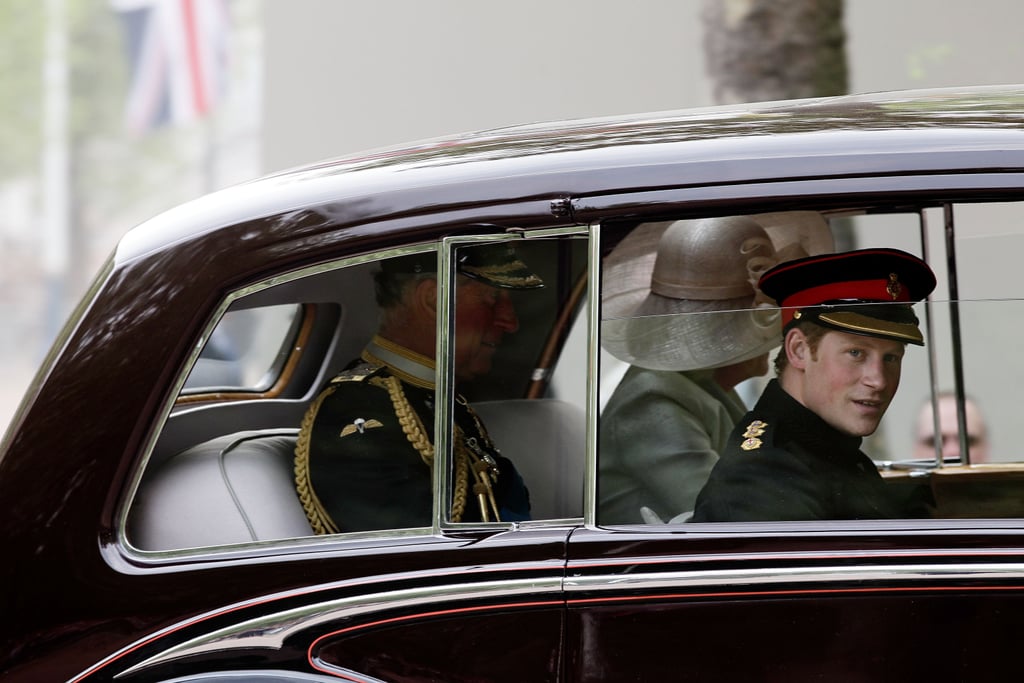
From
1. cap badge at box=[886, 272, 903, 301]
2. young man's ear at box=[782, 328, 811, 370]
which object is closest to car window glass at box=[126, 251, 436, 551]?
young man's ear at box=[782, 328, 811, 370]

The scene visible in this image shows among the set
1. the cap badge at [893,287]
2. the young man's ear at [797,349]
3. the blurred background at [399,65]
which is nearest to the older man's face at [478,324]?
the young man's ear at [797,349]

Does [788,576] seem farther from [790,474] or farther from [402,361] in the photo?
[402,361]

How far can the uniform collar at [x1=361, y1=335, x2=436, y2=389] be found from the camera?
235 cm

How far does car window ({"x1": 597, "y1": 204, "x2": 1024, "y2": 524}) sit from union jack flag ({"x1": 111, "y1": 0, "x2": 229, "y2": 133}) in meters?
13.5

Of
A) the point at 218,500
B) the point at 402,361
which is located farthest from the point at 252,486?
the point at 402,361

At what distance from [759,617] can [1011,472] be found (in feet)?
1.75

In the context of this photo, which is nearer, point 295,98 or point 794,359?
point 794,359

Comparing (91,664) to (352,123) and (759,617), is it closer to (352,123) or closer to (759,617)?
(759,617)

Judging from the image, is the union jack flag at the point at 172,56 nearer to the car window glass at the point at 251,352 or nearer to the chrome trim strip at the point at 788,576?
the car window glass at the point at 251,352

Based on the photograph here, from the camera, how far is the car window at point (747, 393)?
2072 mm

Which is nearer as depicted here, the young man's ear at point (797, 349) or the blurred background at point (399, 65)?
the young man's ear at point (797, 349)

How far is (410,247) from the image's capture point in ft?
6.98

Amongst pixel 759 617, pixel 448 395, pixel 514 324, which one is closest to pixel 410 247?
pixel 448 395

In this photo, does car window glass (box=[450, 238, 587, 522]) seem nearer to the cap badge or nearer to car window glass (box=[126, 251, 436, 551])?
car window glass (box=[126, 251, 436, 551])
